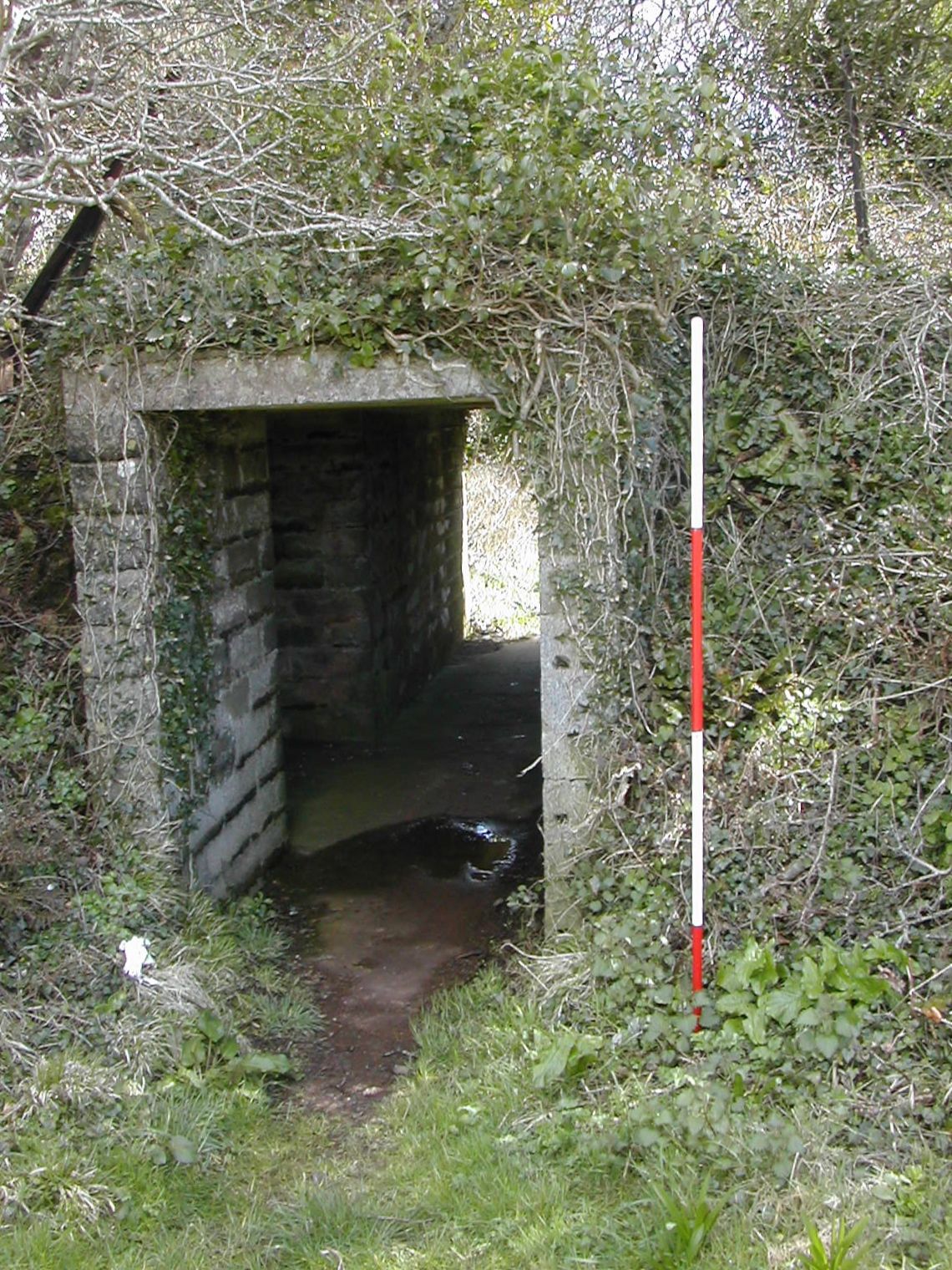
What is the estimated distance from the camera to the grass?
289cm

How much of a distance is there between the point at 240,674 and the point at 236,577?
0.49 m

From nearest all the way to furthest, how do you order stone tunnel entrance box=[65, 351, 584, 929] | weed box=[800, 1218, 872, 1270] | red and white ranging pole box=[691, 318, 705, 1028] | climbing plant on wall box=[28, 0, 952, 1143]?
weed box=[800, 1218, 872, 1270]
red and white ranging pole box=[691, 318, 705, 1028]
climbing plant on wall box=[28, 0, 952, 1143]
stone tunnel entrance box=[65, 351, 584, 929]

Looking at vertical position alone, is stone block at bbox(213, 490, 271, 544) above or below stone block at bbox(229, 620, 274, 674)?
above

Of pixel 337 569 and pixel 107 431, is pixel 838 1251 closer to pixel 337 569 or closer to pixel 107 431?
pixel 107 431

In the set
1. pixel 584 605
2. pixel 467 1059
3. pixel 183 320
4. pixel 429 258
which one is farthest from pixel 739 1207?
pixel 183 320

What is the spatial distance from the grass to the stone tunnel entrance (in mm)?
1212

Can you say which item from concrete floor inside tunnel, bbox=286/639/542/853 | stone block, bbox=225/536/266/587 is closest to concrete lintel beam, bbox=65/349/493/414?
stone block, bbox=225/536/266/587

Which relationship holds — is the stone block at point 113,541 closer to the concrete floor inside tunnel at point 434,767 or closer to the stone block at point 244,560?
the stone block at point 244,560

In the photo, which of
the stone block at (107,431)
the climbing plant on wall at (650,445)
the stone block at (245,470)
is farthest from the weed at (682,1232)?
the stone block at (245,470)

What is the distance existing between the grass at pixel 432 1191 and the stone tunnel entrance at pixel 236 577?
1212mm

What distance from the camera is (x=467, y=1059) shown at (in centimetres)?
399

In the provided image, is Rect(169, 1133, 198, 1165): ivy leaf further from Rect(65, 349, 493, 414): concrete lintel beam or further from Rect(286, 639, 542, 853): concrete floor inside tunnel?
Rect(286, 639, 542, 853): concrete floor inside tunnel

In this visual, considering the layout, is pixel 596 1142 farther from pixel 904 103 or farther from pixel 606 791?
pixel 904 103

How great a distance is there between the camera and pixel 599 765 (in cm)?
440
